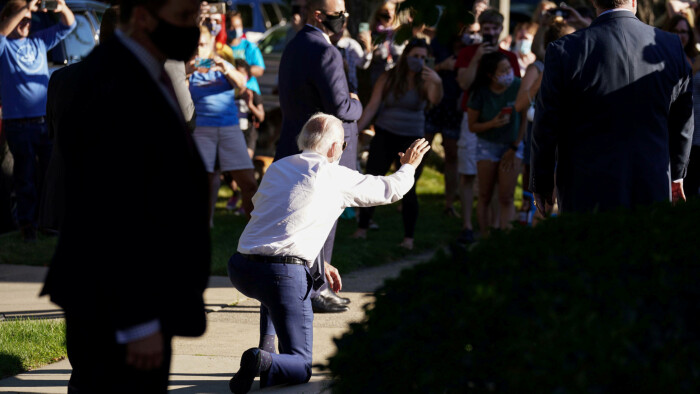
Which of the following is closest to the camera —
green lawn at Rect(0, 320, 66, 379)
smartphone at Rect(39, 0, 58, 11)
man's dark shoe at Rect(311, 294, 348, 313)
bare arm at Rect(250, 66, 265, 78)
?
green lawn at Rect(0, 320, 66, 379)

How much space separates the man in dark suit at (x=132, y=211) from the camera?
2674 mm

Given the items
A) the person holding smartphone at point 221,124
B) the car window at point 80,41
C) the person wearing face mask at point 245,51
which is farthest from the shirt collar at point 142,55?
the person wearing face mask at point 245,51

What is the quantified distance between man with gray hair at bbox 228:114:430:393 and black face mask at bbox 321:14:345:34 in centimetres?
176

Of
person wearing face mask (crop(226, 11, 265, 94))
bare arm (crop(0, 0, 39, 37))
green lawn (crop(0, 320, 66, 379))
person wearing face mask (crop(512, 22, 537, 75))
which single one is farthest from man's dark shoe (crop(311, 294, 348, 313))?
person wearing face mask (crop(512, 22, 537, 75))

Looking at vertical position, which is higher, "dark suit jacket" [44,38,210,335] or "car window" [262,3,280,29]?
"car window" [262,3,280,29]

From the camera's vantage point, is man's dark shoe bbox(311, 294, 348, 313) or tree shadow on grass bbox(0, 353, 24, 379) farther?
man's dark shoe bbox(311, 294, 348, 313)

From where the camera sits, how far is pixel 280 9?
25688mm

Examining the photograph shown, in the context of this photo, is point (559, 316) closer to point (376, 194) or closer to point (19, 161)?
point (376, 194)

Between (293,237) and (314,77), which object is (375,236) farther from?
(293,237)

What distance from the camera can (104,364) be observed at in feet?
9.33

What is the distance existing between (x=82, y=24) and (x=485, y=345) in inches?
359

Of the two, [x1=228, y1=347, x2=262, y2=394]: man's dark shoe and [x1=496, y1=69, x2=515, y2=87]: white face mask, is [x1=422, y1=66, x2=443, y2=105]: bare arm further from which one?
[x1=228, y1=347, x2=262, y2=394]: man's dark shoe

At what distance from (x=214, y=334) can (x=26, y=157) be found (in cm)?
396

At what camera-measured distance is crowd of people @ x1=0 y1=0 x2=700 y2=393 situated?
8.89 feet
